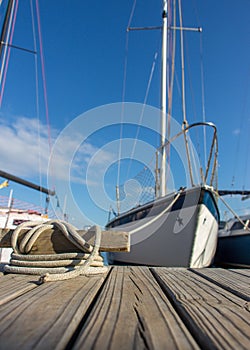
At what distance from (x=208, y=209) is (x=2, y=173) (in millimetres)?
7430

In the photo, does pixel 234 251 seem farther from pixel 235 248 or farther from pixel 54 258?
pixel 54 258

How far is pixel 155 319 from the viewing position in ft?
1.95

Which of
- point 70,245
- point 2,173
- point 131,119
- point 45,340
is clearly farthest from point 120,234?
point 2,173

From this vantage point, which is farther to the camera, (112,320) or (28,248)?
(28,248)

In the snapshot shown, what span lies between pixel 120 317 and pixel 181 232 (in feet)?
13.5

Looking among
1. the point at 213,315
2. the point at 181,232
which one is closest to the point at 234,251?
the point at 181,232

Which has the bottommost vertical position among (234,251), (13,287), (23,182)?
(234,251)

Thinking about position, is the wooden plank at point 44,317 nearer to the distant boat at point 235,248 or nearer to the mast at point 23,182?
the distant boat at point 235,248

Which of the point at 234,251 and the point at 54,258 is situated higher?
the point at 54,258

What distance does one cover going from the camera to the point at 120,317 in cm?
60

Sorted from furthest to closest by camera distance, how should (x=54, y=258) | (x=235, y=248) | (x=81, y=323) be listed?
(x=235, y=248)
(x=54, y=258)
(x=81, y=323)

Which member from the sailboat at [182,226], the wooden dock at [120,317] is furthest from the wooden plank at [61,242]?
the sailboat at [182,226]

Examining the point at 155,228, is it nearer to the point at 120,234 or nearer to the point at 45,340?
the point at 120,234

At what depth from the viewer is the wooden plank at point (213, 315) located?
49cm
